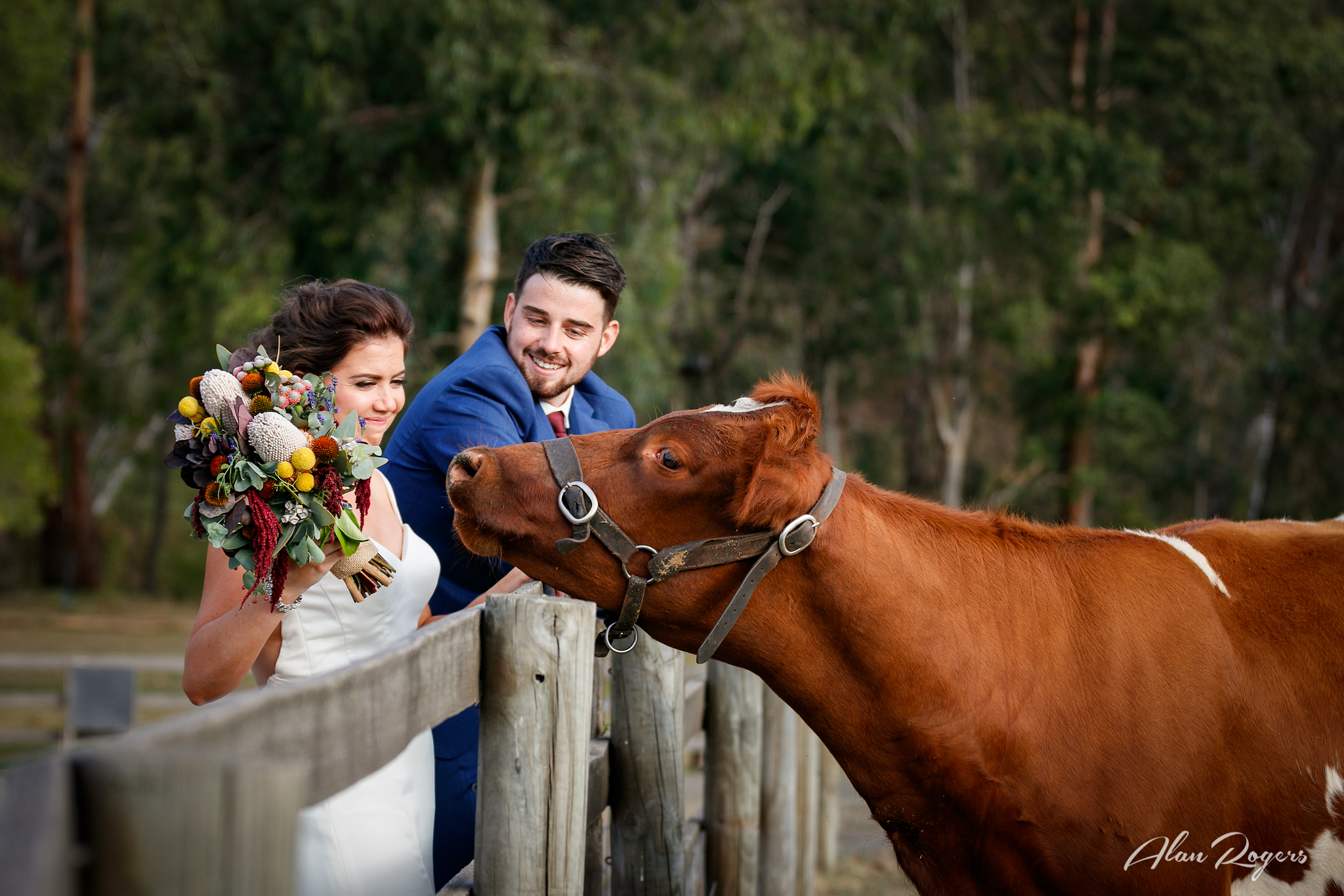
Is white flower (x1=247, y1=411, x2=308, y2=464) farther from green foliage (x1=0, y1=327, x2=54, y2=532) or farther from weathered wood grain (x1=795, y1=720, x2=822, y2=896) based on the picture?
green foliage (x1=0, y1=327, x2=54, y2=532)

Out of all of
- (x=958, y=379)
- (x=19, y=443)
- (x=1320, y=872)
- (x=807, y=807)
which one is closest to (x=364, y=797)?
(x=1320, y=872)

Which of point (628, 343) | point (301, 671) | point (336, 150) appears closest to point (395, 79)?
point (336, 150)

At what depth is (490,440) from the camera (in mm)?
3031

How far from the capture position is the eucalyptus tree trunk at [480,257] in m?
17.2

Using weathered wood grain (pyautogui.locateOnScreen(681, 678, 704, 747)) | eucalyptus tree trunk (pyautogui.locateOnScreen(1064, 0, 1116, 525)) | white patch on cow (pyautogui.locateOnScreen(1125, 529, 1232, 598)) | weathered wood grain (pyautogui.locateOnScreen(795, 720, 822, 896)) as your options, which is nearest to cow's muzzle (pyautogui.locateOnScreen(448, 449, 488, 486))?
weathered wood grain (pyautogui.locateOnScreen(681, 678, 704, 747))

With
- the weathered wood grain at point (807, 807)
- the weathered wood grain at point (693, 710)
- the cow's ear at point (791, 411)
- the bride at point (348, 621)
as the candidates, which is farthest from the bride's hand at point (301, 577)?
the weathered wood grain at point (807, 807)

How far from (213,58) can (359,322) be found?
17.4 meters

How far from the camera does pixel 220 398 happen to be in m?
2.34

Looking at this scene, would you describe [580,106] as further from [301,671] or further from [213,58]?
[301,671]

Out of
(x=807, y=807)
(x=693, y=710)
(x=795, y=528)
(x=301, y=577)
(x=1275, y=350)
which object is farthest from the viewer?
(x=1275, y=350)

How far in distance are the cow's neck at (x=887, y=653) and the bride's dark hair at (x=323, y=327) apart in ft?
4.29

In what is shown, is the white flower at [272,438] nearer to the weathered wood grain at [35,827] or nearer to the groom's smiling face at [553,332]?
the groom's smiling face at [553,332]

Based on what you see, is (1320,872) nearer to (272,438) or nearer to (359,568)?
(359,568)

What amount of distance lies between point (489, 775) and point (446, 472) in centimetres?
99
